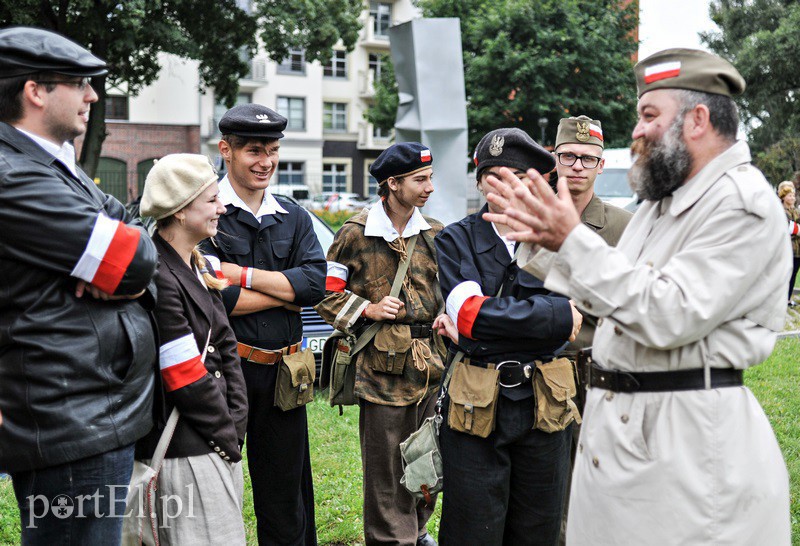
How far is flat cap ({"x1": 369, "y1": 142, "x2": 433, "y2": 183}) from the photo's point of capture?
4.28 metres

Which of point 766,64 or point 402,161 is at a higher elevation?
point 766,64

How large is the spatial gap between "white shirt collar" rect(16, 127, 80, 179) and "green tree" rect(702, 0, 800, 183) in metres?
25.3

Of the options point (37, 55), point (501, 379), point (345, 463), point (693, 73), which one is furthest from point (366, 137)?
point (693, 73)

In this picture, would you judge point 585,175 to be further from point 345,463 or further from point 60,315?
point 345,463

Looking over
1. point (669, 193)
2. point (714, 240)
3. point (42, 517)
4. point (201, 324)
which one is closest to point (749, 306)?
point (714, 240)

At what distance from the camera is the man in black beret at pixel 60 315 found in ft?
7.94

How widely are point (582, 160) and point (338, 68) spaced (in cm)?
4361

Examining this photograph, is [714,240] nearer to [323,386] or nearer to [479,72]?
[323,386]

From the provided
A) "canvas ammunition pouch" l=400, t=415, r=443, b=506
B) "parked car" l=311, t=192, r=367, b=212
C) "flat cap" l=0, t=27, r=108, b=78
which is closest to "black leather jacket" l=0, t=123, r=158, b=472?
"flat cap" l=0, t=27, r=108, b=78

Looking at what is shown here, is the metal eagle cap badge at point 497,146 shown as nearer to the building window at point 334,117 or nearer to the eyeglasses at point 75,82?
the eyeglasses at point 75,82

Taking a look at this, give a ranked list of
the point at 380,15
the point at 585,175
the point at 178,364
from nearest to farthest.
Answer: the point at 178,364 < the point at 585,175 < the point at 380,15

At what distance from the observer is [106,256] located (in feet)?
8.10

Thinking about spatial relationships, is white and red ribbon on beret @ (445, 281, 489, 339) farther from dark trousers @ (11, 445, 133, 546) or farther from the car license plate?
the car license plate

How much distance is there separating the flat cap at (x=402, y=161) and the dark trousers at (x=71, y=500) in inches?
87.8
